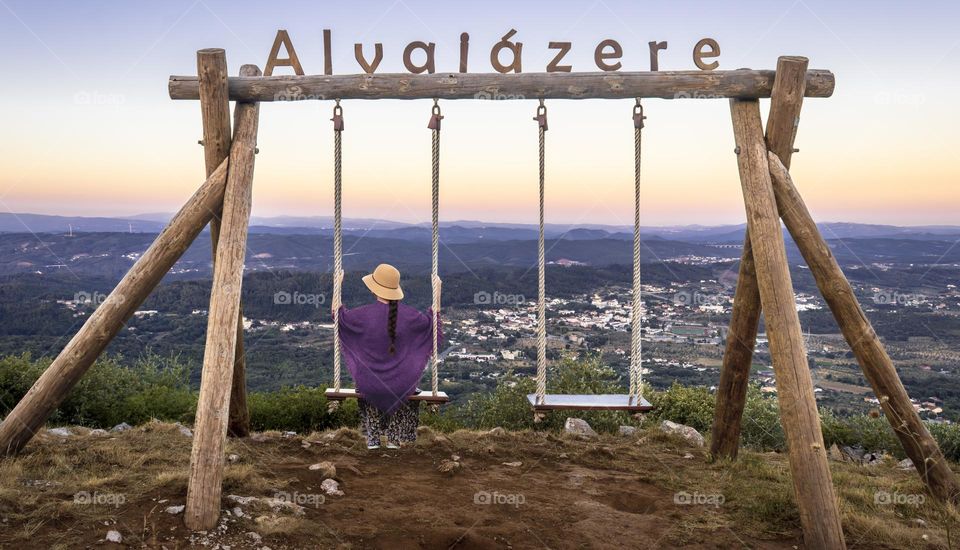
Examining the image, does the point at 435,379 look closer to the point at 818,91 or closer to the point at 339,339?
the point at 339,339

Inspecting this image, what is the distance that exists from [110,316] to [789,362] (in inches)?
188

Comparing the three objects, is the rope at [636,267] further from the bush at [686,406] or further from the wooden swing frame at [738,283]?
the bush at [686,406]

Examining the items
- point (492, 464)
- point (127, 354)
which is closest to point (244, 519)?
point (492, 464)

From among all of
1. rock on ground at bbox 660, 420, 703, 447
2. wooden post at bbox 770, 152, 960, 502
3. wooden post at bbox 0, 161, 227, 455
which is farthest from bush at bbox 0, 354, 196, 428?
wooden post at bbox 770, 152, 960, 502

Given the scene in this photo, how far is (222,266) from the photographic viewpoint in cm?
538

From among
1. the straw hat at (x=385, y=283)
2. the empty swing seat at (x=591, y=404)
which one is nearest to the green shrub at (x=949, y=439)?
the empty swing seat at (x=591, y=404)

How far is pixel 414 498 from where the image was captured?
5863 millimetres

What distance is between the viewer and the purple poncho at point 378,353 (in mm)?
6727

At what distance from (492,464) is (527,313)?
57.5 feet

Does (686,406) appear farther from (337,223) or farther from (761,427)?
(337,223)

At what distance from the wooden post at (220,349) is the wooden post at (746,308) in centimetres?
386

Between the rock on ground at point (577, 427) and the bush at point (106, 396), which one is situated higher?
the bush at point (106, 396)

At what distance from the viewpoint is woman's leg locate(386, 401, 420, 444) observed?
717cm

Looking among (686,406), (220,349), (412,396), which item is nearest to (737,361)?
(412,396)
